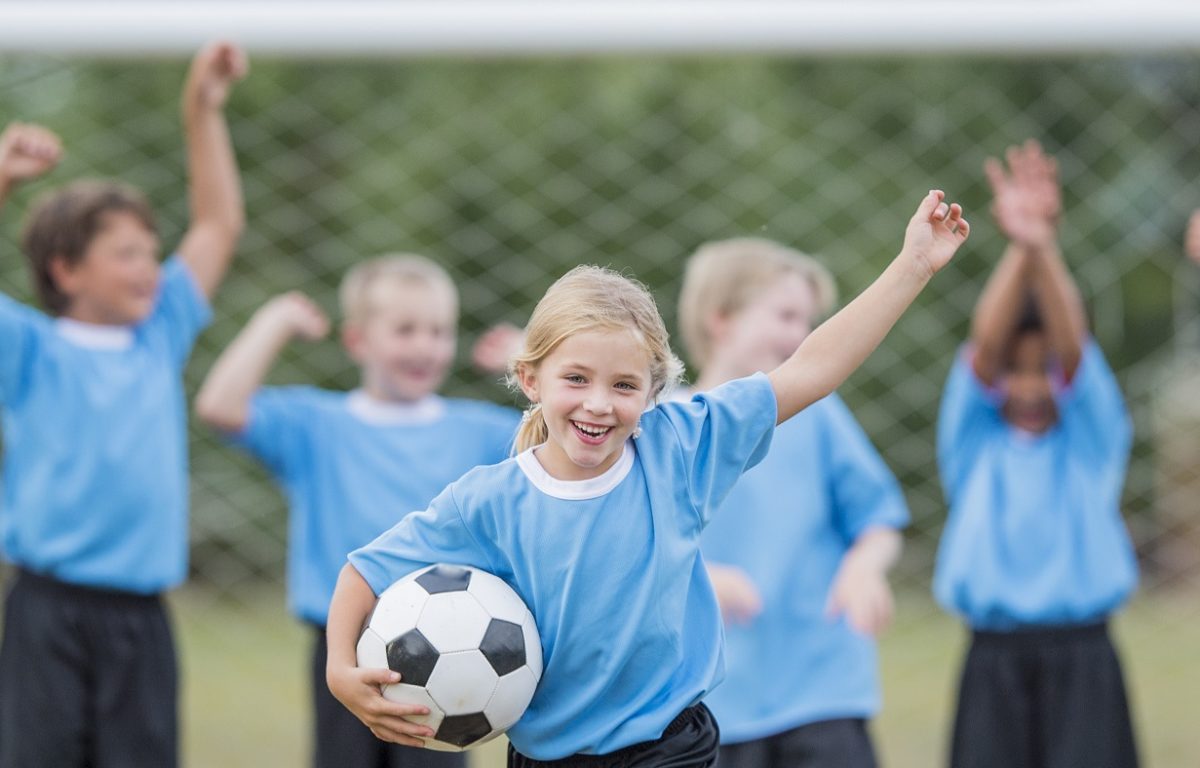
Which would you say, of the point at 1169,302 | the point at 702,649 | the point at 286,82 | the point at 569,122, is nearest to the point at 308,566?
the point at 702,649

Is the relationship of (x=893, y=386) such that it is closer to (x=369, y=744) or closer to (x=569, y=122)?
(x=569, y=122)

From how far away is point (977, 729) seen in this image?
147 inches

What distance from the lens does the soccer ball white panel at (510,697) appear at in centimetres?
233

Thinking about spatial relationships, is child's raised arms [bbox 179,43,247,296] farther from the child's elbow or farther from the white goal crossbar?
the white goal crossbar

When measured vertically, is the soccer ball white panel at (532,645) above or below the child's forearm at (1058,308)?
below

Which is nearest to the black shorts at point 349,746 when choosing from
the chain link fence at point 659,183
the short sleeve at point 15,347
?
the short sleeve at point 15,347

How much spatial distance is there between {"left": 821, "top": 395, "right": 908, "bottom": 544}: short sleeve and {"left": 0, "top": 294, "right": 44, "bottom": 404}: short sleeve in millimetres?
1883

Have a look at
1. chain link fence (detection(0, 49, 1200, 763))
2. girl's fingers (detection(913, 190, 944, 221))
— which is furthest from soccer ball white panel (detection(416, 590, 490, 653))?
chain link fence (detection(0, 49, 1200, 763))

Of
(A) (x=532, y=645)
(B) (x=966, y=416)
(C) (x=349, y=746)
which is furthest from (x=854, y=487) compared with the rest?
(C) (x=349, y=746)

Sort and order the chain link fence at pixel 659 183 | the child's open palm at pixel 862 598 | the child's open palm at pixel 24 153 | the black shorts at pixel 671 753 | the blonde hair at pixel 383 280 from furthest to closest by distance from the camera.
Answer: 1. the chain link fence at pixel 659 183
2. the blonde hair at pixel 383 280
3. the child's open palm at pixel 24 153
4. the child's open palm at pixel 862 598
5. the black shorts at pixel 671 753

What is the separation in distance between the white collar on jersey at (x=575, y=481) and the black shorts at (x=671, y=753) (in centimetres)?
40

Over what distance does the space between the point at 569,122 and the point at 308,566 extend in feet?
14.8

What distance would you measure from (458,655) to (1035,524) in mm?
1930

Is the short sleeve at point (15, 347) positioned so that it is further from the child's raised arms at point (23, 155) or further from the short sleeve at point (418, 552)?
the short sleeve at point (418, 552)
